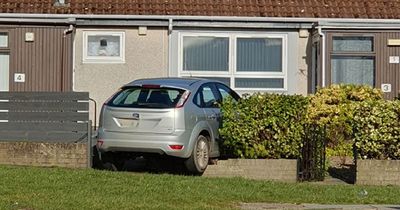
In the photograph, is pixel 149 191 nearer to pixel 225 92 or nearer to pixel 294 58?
pixel 225 92

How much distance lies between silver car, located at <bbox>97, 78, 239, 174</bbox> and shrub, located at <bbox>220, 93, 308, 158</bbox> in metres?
0.39

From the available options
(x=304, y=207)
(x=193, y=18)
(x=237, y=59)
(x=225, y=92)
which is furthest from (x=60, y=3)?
(x=304, y=207)

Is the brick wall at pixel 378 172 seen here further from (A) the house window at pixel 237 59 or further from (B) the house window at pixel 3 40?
(B) the house window at pixel 3 40

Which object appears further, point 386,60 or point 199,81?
point 386,60

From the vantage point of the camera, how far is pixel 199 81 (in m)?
15.5

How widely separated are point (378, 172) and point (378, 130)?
2.38 feet

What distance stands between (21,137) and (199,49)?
583 centimetres

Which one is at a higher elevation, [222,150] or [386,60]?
[386,60]

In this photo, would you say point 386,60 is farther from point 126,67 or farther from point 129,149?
point 129,149

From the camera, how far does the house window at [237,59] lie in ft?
66.4

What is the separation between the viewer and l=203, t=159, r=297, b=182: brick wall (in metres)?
15.0

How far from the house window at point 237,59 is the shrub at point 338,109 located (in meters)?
2.22

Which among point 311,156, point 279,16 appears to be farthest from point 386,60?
point 311,156

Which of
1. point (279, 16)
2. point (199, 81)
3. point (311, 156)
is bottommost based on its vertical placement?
point (311, 156)
